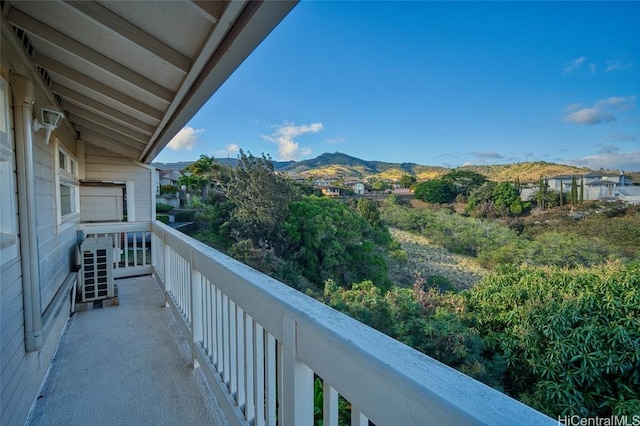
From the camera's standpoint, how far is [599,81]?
16.7m

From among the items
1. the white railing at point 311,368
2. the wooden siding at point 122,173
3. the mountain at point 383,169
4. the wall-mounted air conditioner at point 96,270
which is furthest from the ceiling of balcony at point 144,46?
the mountain at point 383,169

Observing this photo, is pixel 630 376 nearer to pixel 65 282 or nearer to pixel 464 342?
pixel 464 342

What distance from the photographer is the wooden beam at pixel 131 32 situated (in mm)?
1546

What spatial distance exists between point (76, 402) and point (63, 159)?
2927mm

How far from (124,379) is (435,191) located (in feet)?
79.0

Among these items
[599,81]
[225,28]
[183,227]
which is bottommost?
[183,227]

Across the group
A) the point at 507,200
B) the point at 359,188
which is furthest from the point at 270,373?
the point at 359,188

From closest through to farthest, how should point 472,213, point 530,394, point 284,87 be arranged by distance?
point 530,394 → point 472,213 → point 284,87

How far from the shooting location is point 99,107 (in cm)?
325

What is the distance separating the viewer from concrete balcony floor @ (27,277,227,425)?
5.92 feet

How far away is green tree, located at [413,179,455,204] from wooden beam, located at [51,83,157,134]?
865 inches

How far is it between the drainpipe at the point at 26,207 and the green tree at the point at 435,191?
23.3 metres

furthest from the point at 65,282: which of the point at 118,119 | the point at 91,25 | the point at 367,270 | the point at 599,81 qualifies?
the point at 599,81

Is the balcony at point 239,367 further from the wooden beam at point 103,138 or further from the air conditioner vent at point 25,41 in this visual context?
the wooden beam at point 103,138
